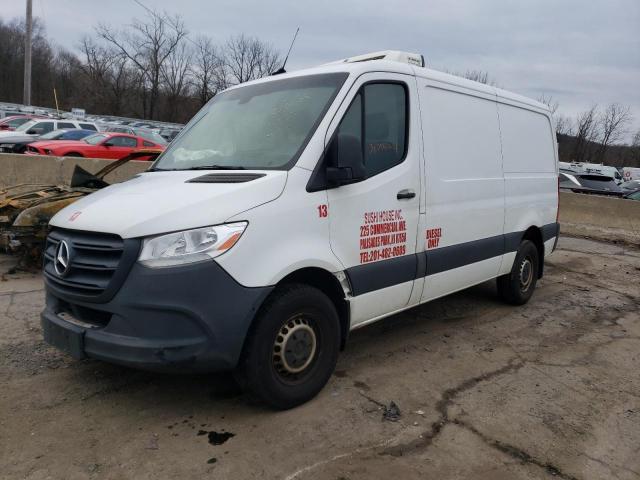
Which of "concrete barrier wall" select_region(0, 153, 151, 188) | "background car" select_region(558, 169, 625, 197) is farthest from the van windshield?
"background car" select_region(558, 169, 625, 197)

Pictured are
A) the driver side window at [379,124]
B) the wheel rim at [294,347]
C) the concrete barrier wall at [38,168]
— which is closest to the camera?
the wheel rim at [294,347]

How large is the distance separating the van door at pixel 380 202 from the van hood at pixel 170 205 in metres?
0.51

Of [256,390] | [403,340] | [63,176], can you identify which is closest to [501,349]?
[403,340]

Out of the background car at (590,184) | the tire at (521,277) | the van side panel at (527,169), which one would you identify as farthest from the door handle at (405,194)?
the background car at (590,184)

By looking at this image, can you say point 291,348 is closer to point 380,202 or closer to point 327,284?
point 327,284

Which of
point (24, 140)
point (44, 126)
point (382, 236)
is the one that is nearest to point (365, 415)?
point (382, 236)

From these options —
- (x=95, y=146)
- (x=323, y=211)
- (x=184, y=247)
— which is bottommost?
(x=184, y=247)

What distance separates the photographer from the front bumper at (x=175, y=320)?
2775 millimetres

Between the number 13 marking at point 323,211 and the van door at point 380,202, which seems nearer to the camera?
the number 13 marking at point 323,211

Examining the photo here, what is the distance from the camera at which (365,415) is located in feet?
11.0

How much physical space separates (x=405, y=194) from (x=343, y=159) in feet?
2.63

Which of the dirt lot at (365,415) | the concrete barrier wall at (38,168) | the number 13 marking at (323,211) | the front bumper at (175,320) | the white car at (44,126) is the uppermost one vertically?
the white car at (44,126)

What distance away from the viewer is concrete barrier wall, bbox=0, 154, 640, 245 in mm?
9602

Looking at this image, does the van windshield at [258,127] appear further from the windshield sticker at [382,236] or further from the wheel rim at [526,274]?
the wheel rim at [526,274]
